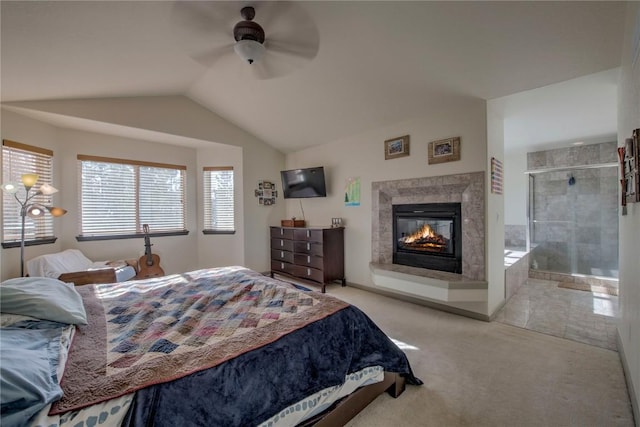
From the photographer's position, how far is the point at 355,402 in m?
1.66

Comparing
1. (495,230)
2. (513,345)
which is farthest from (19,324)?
(495,230)

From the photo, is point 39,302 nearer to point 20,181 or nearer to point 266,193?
point 20,181

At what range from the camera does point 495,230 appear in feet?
10.8

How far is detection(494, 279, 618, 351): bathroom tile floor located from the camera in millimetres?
2734

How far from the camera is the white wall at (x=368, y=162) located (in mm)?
3145

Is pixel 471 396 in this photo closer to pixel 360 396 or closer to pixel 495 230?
pixel 360 396

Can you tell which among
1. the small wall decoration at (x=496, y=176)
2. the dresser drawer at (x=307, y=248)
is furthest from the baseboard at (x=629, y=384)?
the dresser drawer at (x=307, y=248)

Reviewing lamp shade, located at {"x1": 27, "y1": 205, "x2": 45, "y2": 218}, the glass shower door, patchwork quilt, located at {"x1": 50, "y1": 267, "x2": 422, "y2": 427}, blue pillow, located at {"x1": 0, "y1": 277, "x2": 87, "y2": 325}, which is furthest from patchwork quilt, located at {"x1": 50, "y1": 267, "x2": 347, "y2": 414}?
the glass shower door

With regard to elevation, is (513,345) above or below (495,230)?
below

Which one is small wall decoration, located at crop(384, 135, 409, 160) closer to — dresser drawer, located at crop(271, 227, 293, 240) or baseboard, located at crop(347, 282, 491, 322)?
baseboard, located at crop(347, 282, 491, 322)

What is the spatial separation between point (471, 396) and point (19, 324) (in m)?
2.68

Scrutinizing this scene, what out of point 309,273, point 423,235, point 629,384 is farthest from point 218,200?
point 629,384

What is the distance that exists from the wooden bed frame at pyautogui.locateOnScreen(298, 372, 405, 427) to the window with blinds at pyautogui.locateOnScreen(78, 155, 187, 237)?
423 centimetres

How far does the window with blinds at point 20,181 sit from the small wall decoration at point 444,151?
4.93 metres
